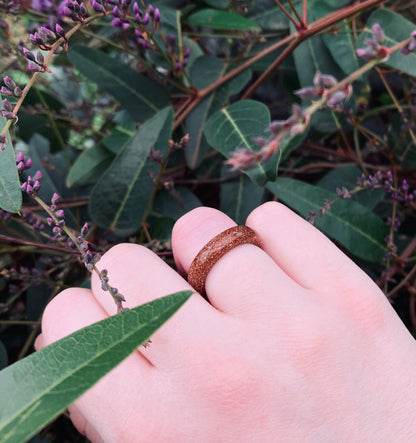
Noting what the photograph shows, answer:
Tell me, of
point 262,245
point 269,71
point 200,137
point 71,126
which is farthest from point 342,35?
point 71,126

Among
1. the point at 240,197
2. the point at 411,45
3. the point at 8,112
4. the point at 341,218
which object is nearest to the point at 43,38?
the point at 8,112

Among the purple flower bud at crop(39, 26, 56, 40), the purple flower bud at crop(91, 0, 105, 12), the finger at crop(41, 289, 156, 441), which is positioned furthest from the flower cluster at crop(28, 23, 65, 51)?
the finger at crop(41, 289, 156, 441)

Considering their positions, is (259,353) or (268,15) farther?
(268,15)

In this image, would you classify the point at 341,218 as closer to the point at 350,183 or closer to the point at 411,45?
the point at 350,183

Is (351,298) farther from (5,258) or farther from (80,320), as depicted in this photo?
(5,258)

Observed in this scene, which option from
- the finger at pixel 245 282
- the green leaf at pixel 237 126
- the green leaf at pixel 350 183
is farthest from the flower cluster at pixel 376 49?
the green leaf at pixel 350 183

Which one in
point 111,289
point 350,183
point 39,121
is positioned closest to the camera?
point 111,289

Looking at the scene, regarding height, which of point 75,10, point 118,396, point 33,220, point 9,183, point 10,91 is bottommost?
point 118,396

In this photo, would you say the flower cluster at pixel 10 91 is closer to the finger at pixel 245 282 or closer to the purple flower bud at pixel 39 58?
the purple flower bud at pixel 39 58
